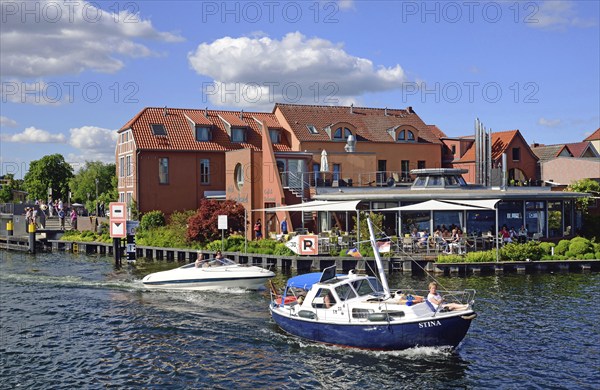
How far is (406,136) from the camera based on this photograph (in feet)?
227

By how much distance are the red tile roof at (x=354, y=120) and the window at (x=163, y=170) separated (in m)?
12.8

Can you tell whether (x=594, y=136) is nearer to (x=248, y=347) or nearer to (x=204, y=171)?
(x=204, y=171)

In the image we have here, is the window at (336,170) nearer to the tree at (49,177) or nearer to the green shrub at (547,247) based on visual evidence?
the green shrub at (547,247)

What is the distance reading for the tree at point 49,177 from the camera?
114500mm

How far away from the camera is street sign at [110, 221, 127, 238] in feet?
151

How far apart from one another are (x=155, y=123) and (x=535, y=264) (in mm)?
40273

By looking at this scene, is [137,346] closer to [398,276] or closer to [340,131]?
[398,276]

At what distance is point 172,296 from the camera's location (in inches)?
1310

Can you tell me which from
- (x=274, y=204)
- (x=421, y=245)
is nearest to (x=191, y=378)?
(x=421, y=245)

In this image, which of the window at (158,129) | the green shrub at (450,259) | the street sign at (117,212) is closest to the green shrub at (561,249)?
the green shrub at (450,259)

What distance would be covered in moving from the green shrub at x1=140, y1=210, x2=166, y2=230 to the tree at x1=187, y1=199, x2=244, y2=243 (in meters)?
8.53

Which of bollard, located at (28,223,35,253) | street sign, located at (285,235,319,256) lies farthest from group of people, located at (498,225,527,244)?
bollard, located at (28,223,35,253)

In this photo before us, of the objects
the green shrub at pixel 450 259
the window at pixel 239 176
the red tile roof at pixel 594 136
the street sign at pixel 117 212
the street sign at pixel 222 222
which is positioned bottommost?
the green shrub at pixel 450 259

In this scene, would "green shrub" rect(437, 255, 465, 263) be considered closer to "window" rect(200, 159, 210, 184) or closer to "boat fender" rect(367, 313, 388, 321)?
"boat fender" rect(367, 313, 388, 321)
